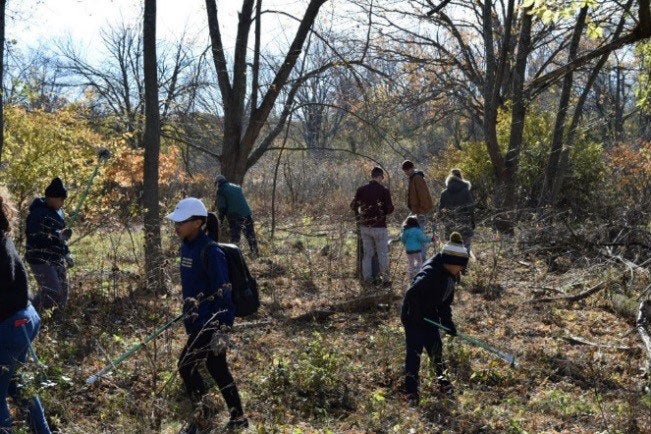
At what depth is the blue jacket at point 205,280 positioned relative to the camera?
4516mm

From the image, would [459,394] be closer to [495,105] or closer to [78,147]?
[78,147]

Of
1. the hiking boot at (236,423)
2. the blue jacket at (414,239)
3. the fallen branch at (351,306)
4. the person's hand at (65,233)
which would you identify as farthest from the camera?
the blue jacket at (414,239)

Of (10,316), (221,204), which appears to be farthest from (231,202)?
(10,316)

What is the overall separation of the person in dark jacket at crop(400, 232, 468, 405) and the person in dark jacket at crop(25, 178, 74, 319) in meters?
3.35

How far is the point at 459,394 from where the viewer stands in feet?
19.4

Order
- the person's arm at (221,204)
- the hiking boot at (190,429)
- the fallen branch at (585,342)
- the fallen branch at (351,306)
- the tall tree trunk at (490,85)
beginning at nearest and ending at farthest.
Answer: the hiking boot at (190,429), the fallen branch at (585,342), the fallen branch at (351,306), the person's arm at (221,204), the tall tree trunk at (490,85)

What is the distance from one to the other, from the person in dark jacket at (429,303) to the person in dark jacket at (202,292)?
62.4 inches

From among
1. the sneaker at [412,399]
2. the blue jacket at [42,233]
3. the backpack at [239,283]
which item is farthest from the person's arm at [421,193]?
the backpack at [239,283]

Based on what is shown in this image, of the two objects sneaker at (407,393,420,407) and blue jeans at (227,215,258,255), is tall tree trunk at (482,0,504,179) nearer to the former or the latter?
blue jeans at (227,215,258,255)

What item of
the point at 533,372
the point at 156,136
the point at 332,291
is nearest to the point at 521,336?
the point at 533,372

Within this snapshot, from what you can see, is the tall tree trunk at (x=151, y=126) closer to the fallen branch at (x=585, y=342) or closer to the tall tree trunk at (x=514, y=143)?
the fallen branch at (x=585, y=342)

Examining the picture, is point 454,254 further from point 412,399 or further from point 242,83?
point 242,83

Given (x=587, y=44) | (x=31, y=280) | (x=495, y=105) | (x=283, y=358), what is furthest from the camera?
(x=587, y=44)

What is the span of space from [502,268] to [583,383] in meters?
4.90
